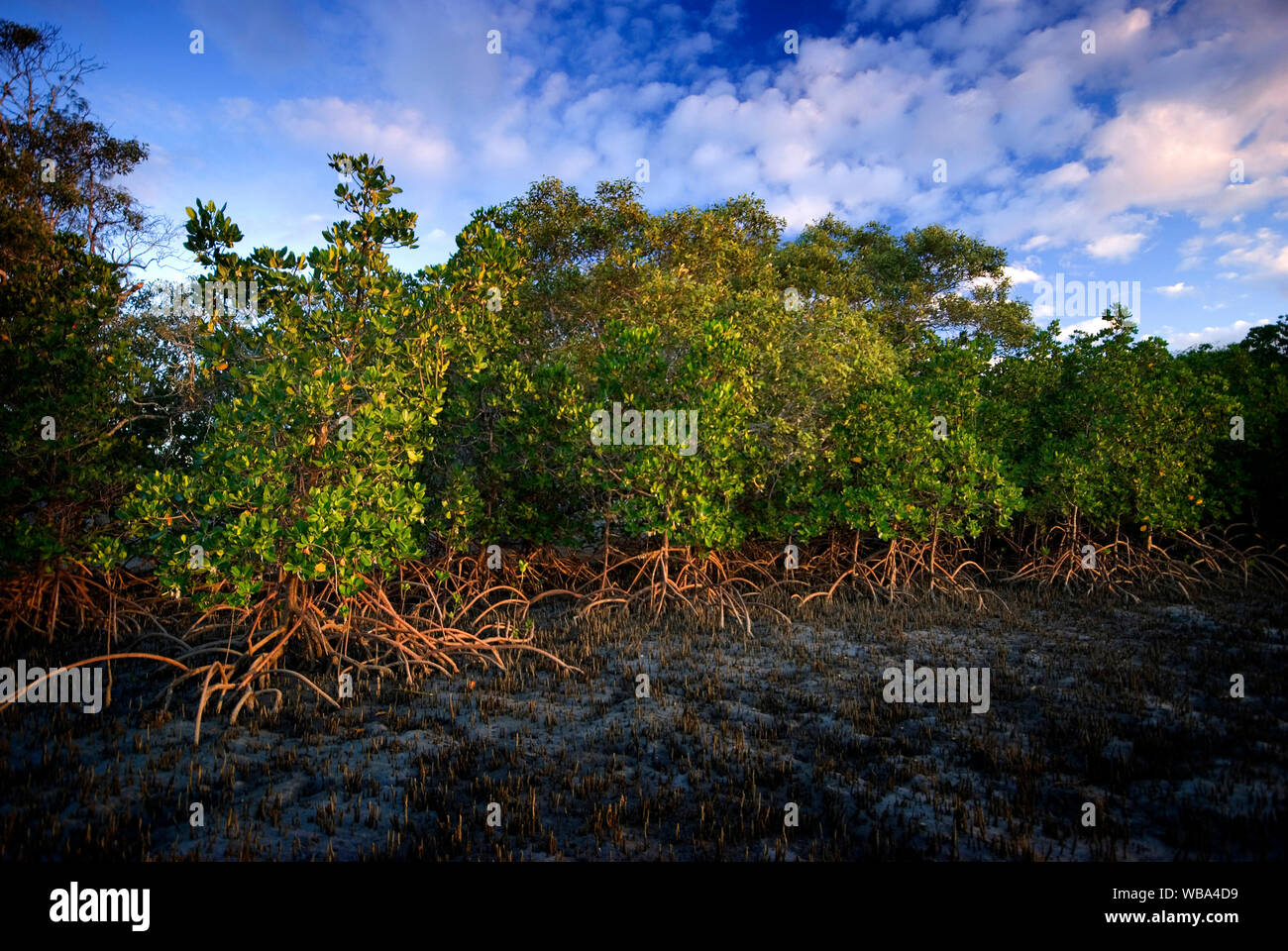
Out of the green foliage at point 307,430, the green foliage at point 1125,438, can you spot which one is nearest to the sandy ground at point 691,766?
the green foliage at point 307,430

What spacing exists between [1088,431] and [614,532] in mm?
7533

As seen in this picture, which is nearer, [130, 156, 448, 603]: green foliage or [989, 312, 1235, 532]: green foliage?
[130, 156, 448, 603]: green foliage

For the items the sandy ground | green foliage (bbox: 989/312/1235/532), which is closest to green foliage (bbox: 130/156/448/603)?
the sandy ground

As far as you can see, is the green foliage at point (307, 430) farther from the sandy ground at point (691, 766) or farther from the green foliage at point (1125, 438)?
the green foliage at point (1125, 438)

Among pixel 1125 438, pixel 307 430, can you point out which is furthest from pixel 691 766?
pixel 1125 438

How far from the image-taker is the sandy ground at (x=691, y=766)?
333 cm

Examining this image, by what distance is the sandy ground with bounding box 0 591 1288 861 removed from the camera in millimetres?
3328

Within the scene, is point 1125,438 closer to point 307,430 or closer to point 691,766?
point 691,766

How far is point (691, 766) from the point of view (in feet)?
14.0

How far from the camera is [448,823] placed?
345 cm

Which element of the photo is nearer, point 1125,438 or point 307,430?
point 307,430

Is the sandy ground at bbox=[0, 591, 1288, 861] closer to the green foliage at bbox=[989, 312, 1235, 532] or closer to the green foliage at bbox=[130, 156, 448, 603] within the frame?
the green foliage at bbox=[130, 156, 448, 603]

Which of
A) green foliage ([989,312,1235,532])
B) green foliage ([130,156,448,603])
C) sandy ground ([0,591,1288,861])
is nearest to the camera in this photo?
sandy ground ([0,591,1288,861])

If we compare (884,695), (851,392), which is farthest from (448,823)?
(851,392)
